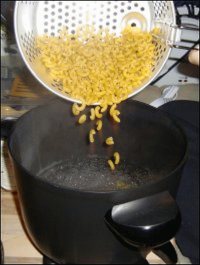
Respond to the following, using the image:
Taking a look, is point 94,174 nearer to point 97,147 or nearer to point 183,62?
point 97,147

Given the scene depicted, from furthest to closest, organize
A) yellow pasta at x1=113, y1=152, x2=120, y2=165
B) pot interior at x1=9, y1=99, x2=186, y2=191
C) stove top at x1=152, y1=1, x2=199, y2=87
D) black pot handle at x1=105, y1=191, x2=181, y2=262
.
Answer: stove top at x1=152, y1=1, x2=199, y2=87 < yellow pasta at x1=113, y1=152, x2=120, y2=165 < pot interior at x1=9, y1=99, x2=186, y2=191 < black pot handle at x1=105, y1=191, x2=181, y2=262

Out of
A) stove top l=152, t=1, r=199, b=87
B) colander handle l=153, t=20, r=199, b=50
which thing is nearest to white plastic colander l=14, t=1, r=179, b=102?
colander handle l=153, t=20, r=199, b=50

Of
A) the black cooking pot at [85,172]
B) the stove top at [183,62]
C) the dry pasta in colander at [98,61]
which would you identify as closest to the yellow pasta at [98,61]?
the dry pasta in colander at [98,61]

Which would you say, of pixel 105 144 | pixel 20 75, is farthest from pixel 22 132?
pixel 20 75

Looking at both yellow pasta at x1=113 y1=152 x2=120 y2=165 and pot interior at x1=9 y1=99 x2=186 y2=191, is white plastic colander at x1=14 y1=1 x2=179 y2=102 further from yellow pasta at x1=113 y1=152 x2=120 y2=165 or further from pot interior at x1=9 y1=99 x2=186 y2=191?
yellow pasta at x1=113 y1=152 x2=120 y2=165

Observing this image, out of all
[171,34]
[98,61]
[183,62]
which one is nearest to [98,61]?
[98,61]

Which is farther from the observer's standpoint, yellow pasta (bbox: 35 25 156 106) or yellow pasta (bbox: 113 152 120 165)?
yellow pasta (bbox: 113 152 120 165)
